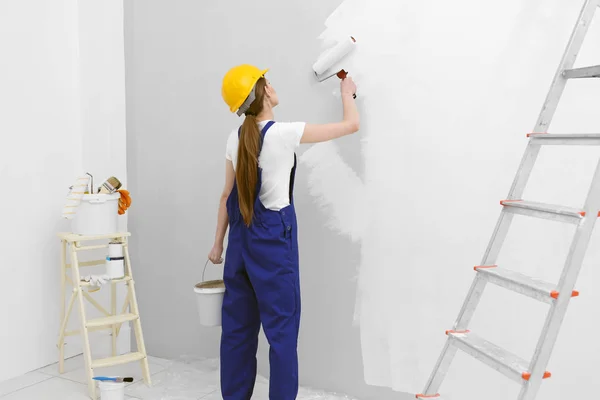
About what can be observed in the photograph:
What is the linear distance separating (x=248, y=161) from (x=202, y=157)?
807 millimetres

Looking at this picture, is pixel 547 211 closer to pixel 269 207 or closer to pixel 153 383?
pixel 269 207

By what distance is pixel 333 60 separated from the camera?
2.41 metres

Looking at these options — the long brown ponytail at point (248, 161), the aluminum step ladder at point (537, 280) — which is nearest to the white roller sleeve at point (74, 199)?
the long brown ponytail at point (248, 161)

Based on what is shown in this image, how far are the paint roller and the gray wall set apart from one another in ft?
0.27

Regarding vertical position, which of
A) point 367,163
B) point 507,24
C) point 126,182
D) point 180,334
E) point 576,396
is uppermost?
point 507,24

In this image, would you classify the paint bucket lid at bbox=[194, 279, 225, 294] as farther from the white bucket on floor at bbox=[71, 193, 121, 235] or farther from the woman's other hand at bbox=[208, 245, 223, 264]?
the white bucket on floor at bbox=[71, 193, 121, 235]

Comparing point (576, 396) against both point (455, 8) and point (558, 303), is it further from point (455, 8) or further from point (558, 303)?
point (455, 8)

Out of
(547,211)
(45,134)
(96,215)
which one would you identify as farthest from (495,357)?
(45,134)

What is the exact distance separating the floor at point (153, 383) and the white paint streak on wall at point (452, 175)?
555 mm

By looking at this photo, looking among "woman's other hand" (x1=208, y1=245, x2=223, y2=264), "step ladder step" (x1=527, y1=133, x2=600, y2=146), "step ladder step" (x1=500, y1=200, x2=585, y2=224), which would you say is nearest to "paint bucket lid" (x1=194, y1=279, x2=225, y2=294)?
"woman's other hand" (x1=208, y1=245, x2=223, y2=264)

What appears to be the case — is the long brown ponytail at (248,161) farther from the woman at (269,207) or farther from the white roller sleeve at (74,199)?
the white roller sleeve at (74,199)

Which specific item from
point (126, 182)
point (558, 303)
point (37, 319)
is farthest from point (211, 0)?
point (558, 303)

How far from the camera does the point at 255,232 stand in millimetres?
2252

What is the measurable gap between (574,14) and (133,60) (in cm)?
217
